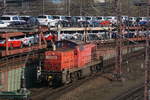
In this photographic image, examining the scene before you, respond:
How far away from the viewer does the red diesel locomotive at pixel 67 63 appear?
2022 centimetres

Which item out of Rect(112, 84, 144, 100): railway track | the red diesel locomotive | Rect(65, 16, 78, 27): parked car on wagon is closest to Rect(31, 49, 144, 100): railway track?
the red diesel locomotive

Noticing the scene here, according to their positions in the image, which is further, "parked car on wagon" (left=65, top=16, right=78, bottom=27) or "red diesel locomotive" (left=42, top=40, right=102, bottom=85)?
"parked car on wagon" (left=65, top=16, right=78, bottom=27)

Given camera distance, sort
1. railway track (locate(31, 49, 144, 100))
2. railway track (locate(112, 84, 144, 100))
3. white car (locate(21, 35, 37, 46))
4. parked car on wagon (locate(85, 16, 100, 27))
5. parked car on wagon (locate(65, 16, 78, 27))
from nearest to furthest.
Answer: railway track (locate(112, 84, 144, 100))
railway track (locate(31, 49, 144, 100))
white car (locate(21, 35, 37, 46))
parked car on wagon (locate(65, 16, 78, 27))
parked car on wagon (locate(85, 16, 100, 27))

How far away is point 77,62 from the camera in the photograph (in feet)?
71.9

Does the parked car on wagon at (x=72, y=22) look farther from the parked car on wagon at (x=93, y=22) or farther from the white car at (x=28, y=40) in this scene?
the white car at (x=28, y=40)

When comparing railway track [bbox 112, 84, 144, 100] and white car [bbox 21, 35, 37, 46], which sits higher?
white car [bbox 21, 35, 37, 46]

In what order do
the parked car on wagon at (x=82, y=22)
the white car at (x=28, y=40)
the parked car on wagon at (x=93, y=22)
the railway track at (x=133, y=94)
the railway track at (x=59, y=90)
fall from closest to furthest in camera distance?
1. the railway track at (x=133, y=94)
2. the railway track at (x=59, y=90)
3. the white car at (x=28, y=40)
4. the parked car on wagon at (x=82, y=22)
5. the parked car on wagon at (x=93, y=22)

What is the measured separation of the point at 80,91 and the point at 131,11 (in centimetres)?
4548

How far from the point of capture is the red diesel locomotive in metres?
20.2

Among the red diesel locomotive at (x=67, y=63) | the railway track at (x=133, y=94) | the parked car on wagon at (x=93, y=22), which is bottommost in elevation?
the railway track at (x=133, y=94)

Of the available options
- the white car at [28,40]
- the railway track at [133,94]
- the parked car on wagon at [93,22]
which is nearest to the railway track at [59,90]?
the railway track at [133,94]

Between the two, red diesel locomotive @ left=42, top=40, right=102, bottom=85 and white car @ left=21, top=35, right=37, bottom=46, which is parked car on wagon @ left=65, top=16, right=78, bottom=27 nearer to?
white car @ left=21, top=35, right=37, bottom=46

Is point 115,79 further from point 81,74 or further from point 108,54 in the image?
point 108,54

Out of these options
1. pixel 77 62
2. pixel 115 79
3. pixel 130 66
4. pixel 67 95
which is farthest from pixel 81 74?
pixel 130 66
